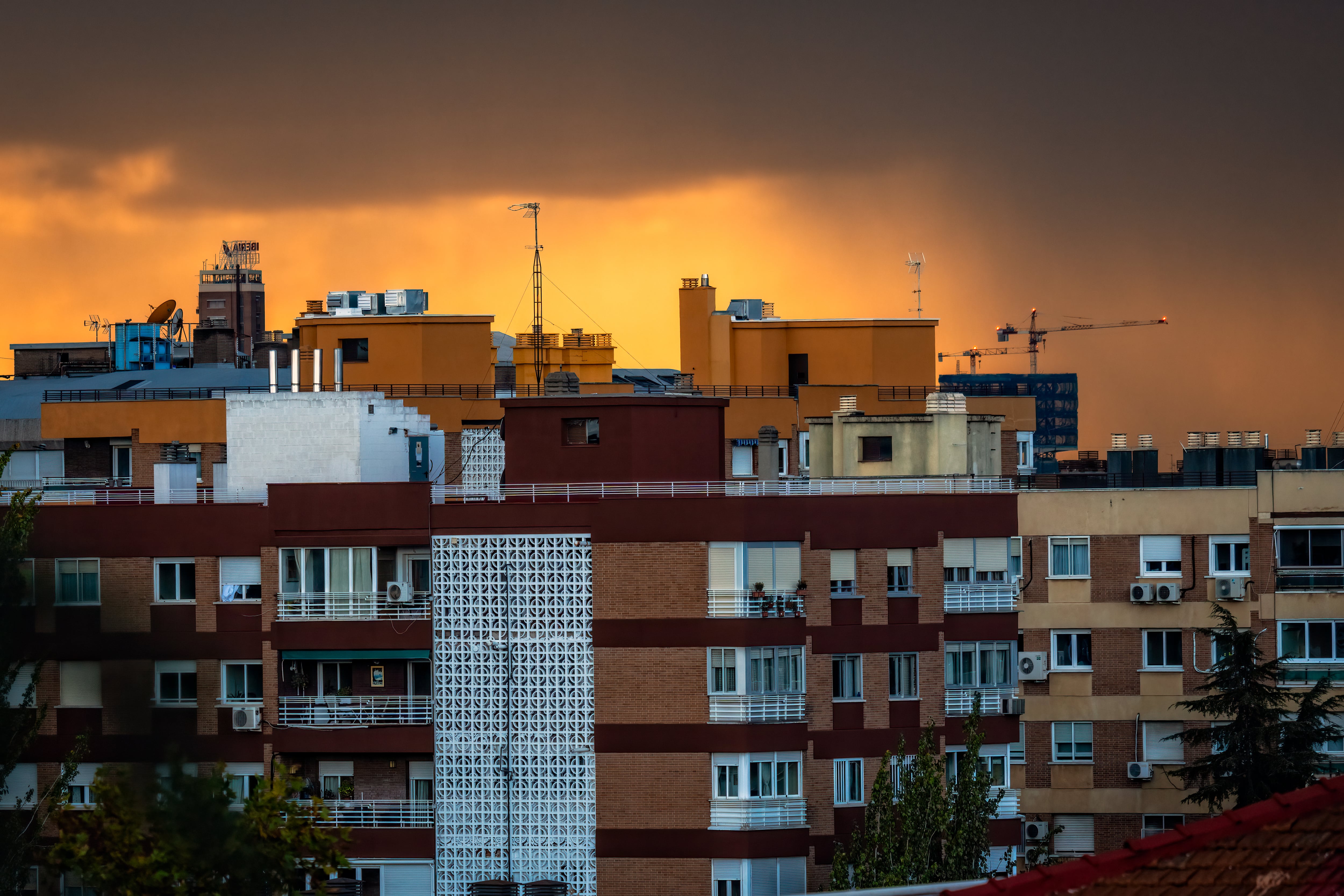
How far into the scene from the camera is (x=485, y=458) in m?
59.4

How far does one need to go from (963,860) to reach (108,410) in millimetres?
41635

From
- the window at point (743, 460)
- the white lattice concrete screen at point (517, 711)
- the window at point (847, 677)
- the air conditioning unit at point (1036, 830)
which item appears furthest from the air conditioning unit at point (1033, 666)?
the white lattice concrete screen at point (517, 711)

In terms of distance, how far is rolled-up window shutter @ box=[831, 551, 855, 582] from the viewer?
44.4 metres

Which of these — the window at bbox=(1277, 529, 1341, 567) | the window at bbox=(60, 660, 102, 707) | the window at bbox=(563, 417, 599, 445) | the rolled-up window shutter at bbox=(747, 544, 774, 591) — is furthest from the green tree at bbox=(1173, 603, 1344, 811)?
the window at bbox=(60, 660, 102, 707)

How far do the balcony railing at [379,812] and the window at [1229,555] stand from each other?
91.2 feet

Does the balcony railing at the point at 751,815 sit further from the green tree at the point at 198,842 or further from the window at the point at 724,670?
the green tree at the point at 198,842

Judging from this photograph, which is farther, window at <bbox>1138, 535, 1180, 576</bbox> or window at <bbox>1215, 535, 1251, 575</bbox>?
window at <bbox>1138, 535, 1180, 576</bbox>

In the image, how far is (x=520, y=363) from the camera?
3132 inches

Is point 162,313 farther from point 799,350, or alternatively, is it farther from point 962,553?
point 962,553

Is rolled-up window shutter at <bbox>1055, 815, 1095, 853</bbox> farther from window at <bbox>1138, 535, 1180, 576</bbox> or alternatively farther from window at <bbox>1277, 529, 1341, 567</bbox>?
window at <bbox>1277, 529, 1341, 567</bbox>

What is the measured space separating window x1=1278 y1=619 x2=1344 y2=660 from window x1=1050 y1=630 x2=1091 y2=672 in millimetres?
5980

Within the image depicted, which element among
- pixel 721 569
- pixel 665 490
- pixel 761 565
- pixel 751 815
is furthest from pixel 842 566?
pixel 751 815

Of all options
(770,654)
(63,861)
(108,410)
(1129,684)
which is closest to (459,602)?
(770,654)

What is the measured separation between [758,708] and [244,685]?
12.7 meters
